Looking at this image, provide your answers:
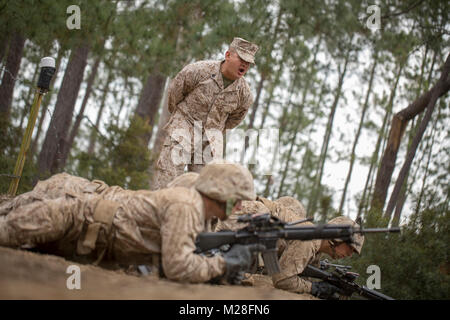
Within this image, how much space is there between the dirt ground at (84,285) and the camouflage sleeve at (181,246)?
0.09 metres

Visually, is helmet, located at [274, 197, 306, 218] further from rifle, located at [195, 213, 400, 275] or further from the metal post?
the metal post

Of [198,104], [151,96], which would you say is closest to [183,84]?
[198,104]

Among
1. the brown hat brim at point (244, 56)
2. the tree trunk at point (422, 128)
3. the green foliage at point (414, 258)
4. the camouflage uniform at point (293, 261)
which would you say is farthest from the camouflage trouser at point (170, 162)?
the tree trunk at point (422, 128)

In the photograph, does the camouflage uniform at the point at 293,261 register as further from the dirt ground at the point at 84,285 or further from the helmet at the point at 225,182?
the helmet at the point at 225,182

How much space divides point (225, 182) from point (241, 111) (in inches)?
94.8

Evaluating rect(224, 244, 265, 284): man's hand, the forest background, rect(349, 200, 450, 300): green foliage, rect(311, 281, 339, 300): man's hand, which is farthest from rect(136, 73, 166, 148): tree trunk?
rect(224, 244, 265, 284): man's hand

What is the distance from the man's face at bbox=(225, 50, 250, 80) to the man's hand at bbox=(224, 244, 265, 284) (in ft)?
7.75

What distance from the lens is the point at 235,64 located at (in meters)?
5.73

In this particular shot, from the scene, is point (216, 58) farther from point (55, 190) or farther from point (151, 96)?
point (55, 190)

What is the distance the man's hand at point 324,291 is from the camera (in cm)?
528

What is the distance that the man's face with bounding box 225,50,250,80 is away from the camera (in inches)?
225
